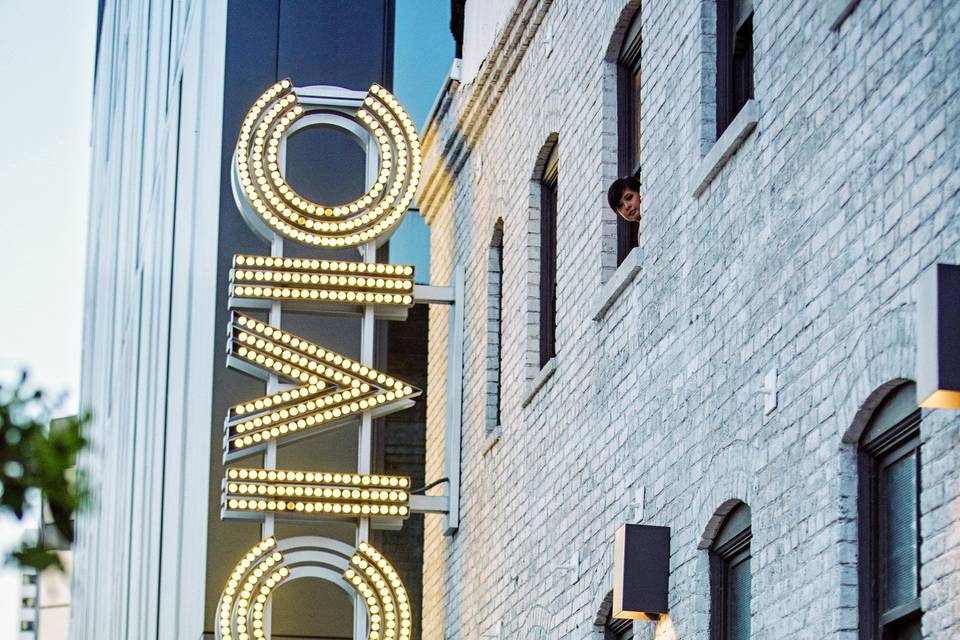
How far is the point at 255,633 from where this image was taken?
15.8 metres

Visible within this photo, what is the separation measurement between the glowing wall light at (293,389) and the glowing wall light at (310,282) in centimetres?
24

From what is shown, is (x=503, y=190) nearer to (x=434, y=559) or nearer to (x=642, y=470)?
(x=434, y=559)

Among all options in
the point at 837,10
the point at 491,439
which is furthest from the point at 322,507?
the point at 837,10

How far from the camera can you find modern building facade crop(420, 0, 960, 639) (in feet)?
25.5

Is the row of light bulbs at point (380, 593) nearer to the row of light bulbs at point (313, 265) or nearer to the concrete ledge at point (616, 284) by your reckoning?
the row of light bulbs at point (313, 265)

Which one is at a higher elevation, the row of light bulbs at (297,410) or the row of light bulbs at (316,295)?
the row of light bulbs at (316,295)

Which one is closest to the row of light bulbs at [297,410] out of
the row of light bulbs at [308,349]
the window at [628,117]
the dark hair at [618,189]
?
the row of light bulbs at [308,349]

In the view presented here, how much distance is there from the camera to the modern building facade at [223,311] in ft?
60.2

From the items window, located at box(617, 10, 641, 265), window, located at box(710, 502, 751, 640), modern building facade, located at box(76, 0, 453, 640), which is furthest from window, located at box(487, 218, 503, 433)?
window, located at box(710, 502, 751, 640)

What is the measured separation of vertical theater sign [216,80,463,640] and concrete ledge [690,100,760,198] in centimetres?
642

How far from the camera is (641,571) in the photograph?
10625mm

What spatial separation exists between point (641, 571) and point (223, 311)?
894 centimetres

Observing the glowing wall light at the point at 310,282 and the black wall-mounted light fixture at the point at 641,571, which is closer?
the black wall-mounted light fixture at the point at 641,571

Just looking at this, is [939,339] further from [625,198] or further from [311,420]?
[311,420]
